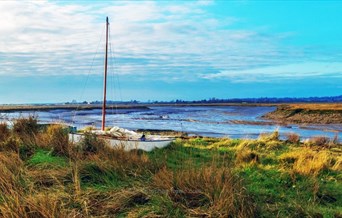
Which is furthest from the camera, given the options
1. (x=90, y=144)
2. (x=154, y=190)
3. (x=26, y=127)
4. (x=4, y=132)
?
(x=26, y=127)

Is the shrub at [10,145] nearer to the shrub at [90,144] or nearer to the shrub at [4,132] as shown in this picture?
the shrub at [4,132]

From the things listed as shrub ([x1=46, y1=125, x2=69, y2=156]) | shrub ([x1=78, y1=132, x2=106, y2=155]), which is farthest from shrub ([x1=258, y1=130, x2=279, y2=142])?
shrub ([x1=46, y1=125, x2=69, y2=156])

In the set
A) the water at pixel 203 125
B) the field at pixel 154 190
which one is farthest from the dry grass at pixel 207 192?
the water at pixel 203 125

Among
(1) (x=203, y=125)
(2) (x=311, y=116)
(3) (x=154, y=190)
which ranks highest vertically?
(3) (x=154, y=190)

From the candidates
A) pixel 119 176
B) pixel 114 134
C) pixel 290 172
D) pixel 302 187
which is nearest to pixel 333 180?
pixel 290 172

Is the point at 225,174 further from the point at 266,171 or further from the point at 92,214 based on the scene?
the point at 266,171

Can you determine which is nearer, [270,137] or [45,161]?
[45,161]

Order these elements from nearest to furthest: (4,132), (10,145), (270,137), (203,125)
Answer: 1. (10,145)
2. (4,132)
3. (270,137)
4. (203,125)

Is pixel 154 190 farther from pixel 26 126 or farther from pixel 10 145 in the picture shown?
pixel 26 126

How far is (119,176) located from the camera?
25.1ft

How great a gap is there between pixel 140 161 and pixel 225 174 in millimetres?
2810

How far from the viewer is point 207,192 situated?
19.8ft

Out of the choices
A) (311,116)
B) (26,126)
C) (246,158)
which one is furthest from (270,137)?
(311,116)

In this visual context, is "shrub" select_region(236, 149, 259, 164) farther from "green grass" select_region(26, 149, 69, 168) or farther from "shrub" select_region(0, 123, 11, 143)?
"shrub" select_region(0, 123, 11, 143)
